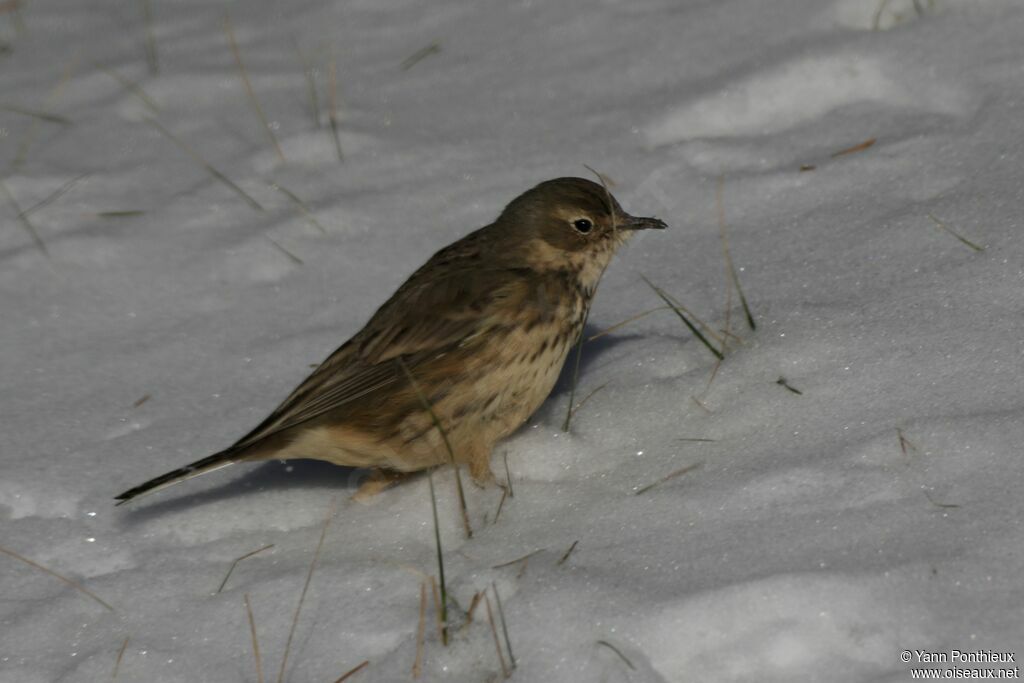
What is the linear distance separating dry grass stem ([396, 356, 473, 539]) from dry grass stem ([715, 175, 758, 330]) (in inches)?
45.4

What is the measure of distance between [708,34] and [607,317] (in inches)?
87.7

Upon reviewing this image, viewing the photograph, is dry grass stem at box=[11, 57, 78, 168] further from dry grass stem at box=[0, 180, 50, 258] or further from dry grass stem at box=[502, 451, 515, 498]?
dry grass stem at box=[502, 451, 515, 498]

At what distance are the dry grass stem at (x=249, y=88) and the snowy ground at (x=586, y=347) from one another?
0.06 meters

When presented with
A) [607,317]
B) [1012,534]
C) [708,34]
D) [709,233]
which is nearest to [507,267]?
[607,317]

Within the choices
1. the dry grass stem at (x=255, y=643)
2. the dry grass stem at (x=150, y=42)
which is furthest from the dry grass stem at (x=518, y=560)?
the dry grass stem at (x=150, y=42)

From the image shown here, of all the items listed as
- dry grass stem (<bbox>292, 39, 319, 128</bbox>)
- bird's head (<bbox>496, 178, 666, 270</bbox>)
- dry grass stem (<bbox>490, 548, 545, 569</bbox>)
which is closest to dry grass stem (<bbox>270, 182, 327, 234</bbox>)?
dry grass stem (<bbox>292, 39, 319, 128</bbox>)

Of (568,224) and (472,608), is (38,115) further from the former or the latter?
(472,608)

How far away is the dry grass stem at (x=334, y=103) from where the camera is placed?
6.36m

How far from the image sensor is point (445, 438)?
3.89 meters

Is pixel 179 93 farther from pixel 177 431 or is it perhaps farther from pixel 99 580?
pixel 99 580

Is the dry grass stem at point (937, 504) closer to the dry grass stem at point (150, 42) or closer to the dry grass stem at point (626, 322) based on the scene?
the dry grass stem at point (626, 322)

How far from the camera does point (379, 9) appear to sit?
7539mm

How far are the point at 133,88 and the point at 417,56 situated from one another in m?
1.63

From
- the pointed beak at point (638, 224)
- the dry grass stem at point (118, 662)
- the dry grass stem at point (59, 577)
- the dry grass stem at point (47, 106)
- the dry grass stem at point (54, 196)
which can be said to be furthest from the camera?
the dry grass stem at point (47, 106)
